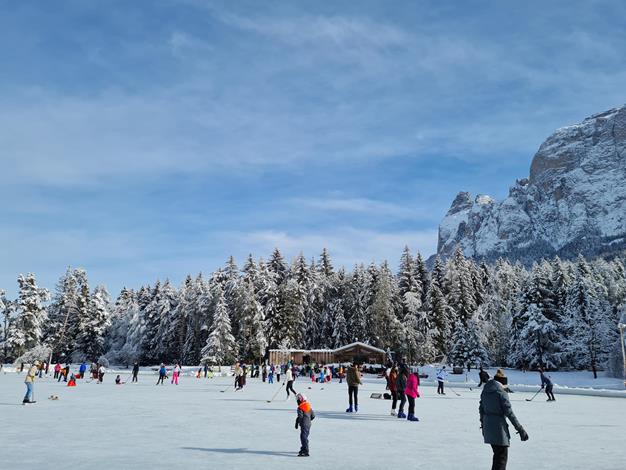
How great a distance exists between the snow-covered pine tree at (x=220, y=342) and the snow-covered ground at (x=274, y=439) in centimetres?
4291

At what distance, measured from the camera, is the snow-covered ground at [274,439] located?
907cm

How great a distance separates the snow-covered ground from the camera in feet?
29.8

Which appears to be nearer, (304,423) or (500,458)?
(500,458)

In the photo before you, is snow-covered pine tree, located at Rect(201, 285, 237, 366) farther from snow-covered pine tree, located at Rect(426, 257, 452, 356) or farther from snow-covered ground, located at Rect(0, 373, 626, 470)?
snow-covered ground, located at Rect(0, 373, 626, 470)

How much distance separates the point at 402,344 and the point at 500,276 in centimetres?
3446

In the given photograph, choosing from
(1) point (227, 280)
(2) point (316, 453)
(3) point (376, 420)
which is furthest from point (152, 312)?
(2) point (316, 453)

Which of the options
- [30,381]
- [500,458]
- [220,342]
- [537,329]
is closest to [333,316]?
[220,342]

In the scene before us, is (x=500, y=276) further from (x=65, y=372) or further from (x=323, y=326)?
(x=65, y=372)

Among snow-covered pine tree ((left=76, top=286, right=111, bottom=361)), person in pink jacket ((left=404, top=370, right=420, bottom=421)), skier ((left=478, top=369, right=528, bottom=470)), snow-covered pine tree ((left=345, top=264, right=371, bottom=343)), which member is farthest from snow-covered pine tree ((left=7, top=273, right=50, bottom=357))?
skier ((left=478, top=369, right=528, bottom=470))

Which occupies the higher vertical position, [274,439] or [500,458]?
[500,458]

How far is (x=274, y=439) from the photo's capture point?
11.8 meters

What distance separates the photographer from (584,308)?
5791 cm

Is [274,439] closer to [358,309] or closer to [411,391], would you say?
[411,391]

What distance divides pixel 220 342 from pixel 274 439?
51652 mm
